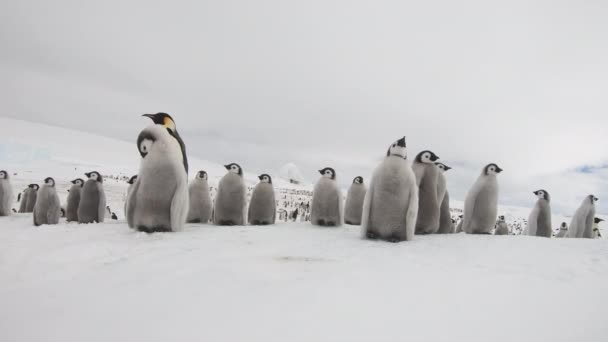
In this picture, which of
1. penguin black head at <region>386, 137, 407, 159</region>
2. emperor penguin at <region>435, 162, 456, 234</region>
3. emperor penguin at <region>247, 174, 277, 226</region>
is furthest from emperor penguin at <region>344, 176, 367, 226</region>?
penguin black head at <region>386, 137, 407, 159</region>

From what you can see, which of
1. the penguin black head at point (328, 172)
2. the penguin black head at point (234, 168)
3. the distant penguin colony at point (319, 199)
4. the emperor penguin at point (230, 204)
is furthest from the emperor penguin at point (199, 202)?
the penguin black head at point (328, 172)

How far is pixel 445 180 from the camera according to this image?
18.9ft

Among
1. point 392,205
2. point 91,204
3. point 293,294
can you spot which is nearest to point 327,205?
point 392,205

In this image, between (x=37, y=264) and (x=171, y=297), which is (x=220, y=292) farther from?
(x=37, y=264)

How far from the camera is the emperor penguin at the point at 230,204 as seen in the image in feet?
20.2

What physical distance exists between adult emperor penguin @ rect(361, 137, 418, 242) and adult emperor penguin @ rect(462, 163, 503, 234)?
2061 millimetres

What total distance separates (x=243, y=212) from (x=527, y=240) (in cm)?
437

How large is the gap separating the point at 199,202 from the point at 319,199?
2406 millimetres

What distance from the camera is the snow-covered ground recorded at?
1.60 metres

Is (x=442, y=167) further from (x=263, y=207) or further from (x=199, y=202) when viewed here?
(x=199, y=202)

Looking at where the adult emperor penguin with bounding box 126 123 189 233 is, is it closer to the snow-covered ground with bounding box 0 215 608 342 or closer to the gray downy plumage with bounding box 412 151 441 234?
the snow-covered ground with bounding box 0 215 608 342

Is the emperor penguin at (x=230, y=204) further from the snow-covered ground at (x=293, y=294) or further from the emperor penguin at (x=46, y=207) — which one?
the emperor penguin at (x=46, y=207)

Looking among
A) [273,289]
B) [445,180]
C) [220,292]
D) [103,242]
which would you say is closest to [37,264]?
[103,242]

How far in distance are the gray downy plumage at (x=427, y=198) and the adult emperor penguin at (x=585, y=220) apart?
6.43 meters
